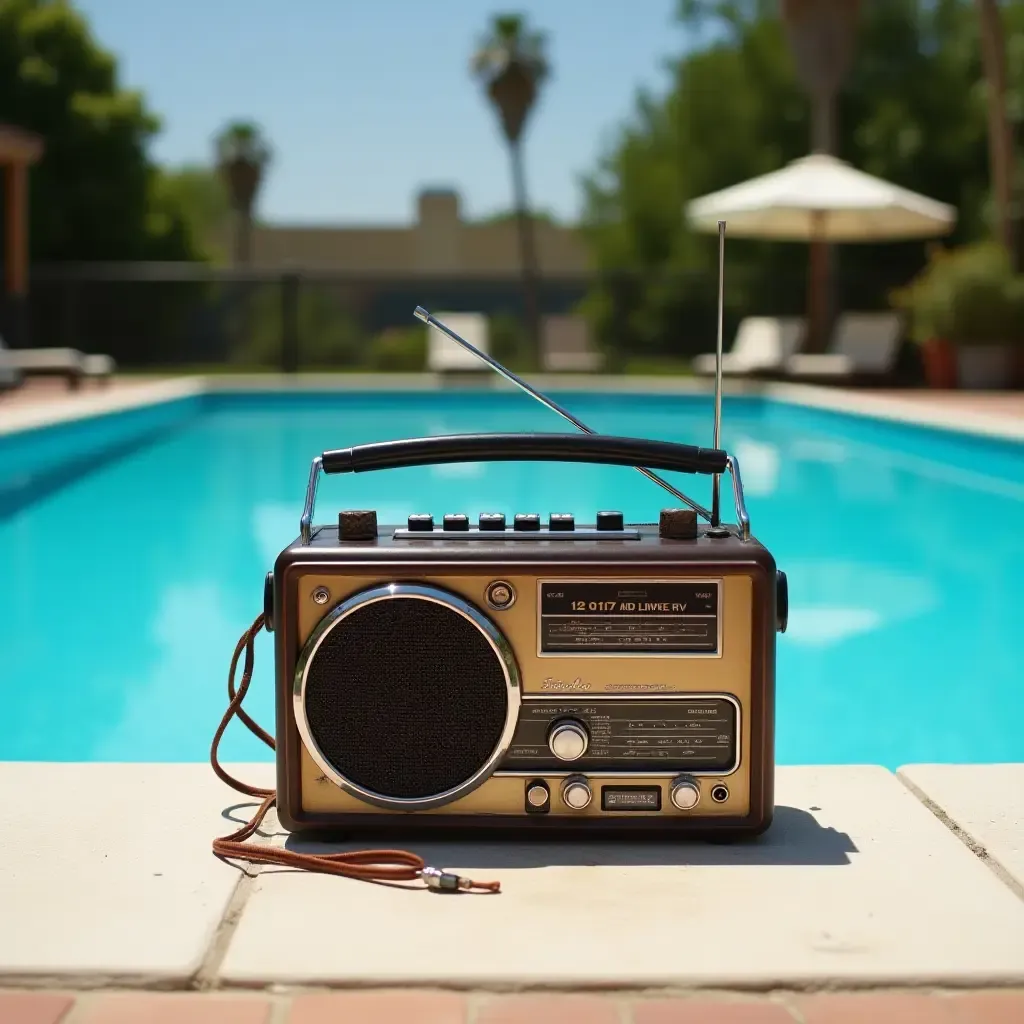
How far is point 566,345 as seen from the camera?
16.3m

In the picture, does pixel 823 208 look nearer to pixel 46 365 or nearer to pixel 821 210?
pixel 821 210

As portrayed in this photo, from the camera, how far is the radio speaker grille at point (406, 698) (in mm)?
1479

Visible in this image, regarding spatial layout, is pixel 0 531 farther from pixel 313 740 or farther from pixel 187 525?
pixel 313 740

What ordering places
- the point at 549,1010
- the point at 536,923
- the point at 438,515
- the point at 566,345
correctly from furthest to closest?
the point at 566,345, the point at 438,515, the point at 536,923, the point at 549,1010

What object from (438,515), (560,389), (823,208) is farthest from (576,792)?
(560,389)

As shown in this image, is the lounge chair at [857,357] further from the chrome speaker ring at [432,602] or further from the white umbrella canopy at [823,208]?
the chrome speaker ring at [432,602]

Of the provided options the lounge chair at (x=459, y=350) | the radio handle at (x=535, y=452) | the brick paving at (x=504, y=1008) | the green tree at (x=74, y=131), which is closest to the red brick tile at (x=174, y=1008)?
the brick paving at (x=504, y=1008)

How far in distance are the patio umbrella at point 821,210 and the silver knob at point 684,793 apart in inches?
415

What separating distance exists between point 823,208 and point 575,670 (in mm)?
11184

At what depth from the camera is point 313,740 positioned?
1.50m

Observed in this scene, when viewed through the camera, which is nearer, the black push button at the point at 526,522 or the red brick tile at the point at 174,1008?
the red brick tile at the point at 174,1008

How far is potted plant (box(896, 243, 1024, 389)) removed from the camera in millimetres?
11656

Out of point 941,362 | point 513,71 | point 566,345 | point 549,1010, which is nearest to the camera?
point 549,1010

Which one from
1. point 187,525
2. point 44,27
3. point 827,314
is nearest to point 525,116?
point 44,27
